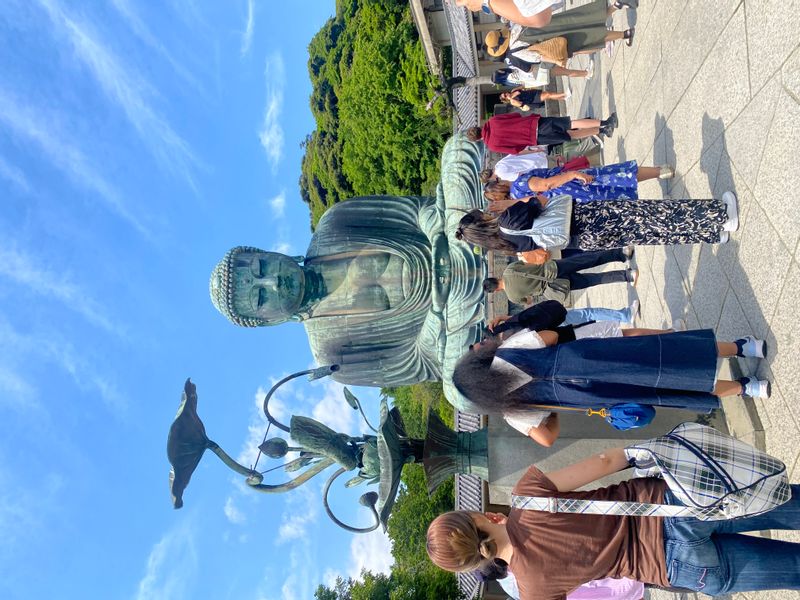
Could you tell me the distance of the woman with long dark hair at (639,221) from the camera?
3.96 metres

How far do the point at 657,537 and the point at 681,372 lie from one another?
0.95 meters

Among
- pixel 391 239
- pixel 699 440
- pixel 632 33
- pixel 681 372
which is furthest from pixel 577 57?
pixel 699 440

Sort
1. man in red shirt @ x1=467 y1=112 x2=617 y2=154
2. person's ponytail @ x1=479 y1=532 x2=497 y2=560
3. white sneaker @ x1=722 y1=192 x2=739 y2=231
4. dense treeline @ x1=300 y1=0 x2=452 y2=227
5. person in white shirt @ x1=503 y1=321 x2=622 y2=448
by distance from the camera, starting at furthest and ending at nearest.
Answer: dense treeline @ x1=300 y1=0 x2=452 y2=227
man in red shirt @ x1=467 y1=112 x2=617 y2=154
white sneaker @ x1=722 y1=192 x2=739 y2=231
person in white shirt @ x1=503 y1=321 x2=622 y2=448
person's ponytail @ x1=479 y1=532 x2=497 y2=560

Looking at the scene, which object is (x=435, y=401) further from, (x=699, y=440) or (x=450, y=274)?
(x=699, y=440)

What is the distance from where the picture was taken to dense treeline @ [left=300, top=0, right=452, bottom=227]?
2330cm

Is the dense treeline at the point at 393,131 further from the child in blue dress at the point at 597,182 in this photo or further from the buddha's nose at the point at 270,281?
the child in blue dress at the point at 597,182

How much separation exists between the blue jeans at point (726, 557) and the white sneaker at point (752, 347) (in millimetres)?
1059

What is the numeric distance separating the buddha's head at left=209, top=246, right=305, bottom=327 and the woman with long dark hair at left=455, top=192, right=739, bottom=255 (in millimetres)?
1971

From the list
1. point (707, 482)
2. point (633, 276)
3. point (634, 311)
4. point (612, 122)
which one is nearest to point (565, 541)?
point (707, 482)

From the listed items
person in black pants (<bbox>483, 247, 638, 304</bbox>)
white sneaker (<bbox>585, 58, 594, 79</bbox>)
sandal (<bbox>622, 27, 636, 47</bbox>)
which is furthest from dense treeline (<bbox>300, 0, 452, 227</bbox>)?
person in black pants (<bbox>483, 247, 638, 304</bbox>)

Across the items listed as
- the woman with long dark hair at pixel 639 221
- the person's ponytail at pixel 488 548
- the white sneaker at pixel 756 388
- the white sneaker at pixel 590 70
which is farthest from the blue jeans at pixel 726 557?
the white sneaker at pixel 590 70

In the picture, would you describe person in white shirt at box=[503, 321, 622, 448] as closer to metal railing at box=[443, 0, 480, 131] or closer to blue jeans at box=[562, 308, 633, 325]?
blue jeans at box=[562, 308, 633, 325]

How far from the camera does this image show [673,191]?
5160mm

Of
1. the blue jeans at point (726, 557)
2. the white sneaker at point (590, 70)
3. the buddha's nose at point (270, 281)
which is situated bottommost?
the blue jeans at point (726, 557)
